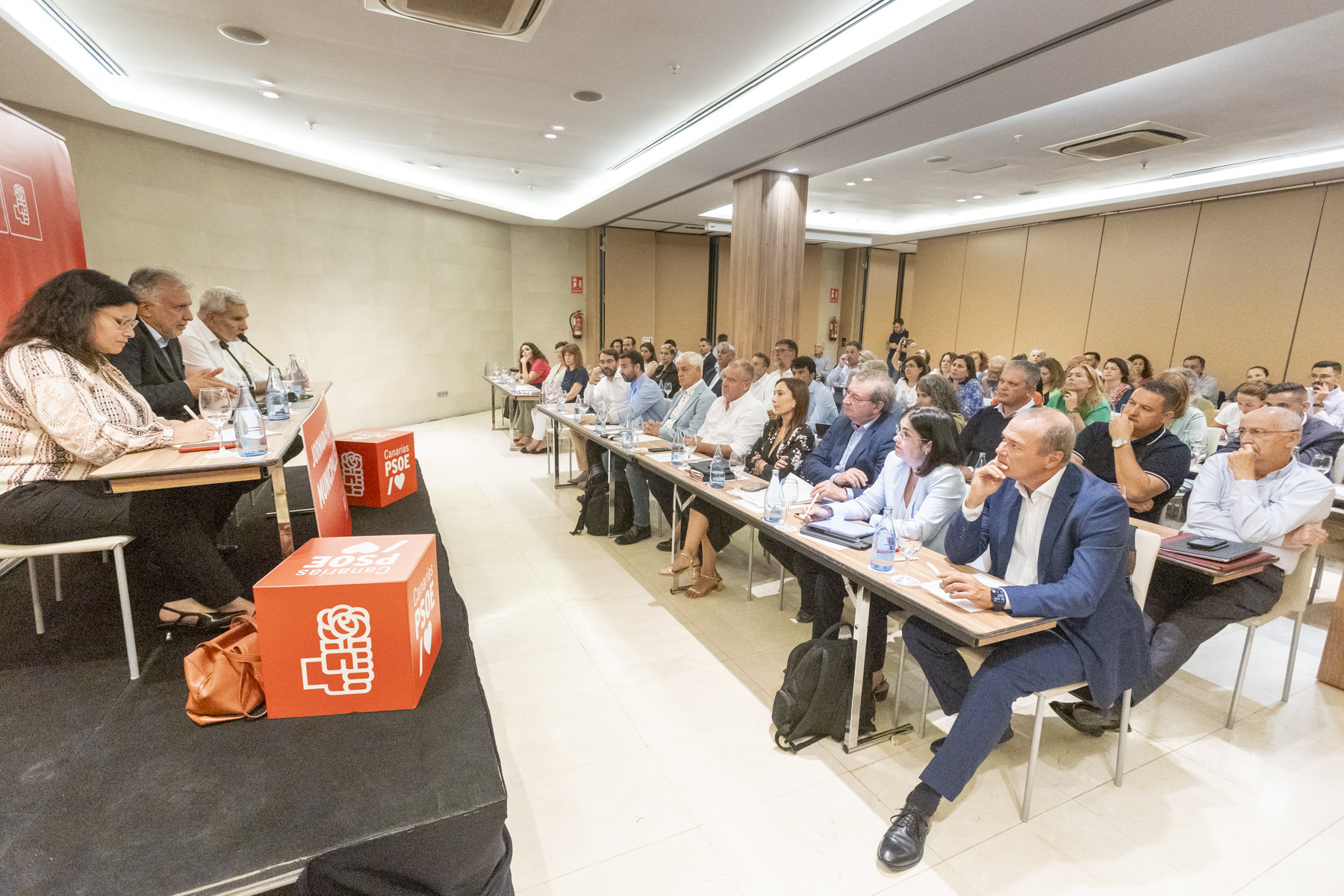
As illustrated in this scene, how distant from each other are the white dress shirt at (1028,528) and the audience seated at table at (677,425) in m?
2.75

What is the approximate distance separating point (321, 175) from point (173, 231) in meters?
1.99

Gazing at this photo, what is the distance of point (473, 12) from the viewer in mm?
3605

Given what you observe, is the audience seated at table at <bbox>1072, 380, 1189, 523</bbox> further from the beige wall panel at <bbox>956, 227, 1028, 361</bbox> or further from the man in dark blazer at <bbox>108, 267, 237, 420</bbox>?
the beige wall panel at <bbox>956, 227, 1028, 361</bbox>

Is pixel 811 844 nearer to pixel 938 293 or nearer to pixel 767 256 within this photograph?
pixel 767 256

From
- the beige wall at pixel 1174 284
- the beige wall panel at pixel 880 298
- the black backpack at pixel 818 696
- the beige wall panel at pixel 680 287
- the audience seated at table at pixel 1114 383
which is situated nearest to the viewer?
the black backpack at pixel 818 696

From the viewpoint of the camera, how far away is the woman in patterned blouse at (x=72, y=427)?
1982 millimetres

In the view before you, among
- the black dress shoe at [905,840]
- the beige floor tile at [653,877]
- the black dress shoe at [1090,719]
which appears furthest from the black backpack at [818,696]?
the black dress shoe at [1090,719]

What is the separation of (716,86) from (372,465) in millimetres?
3999

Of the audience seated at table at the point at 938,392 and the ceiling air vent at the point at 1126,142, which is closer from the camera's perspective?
the audience seated at table at the point at 938,392

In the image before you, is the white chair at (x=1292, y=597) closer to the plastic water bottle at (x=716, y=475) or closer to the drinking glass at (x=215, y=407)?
the plastic water bottle at (x=716, y=475)

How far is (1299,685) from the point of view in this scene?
3.04 metres

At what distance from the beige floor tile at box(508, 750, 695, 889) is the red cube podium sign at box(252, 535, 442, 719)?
2.04ft

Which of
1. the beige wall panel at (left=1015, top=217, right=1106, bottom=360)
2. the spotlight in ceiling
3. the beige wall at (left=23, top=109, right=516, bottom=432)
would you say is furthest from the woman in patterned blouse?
the beige wall panel at (left=1015, top=217, right=1106, bottom=360)

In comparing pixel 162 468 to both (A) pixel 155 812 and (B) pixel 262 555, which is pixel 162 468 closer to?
(A) pixel 155 812
